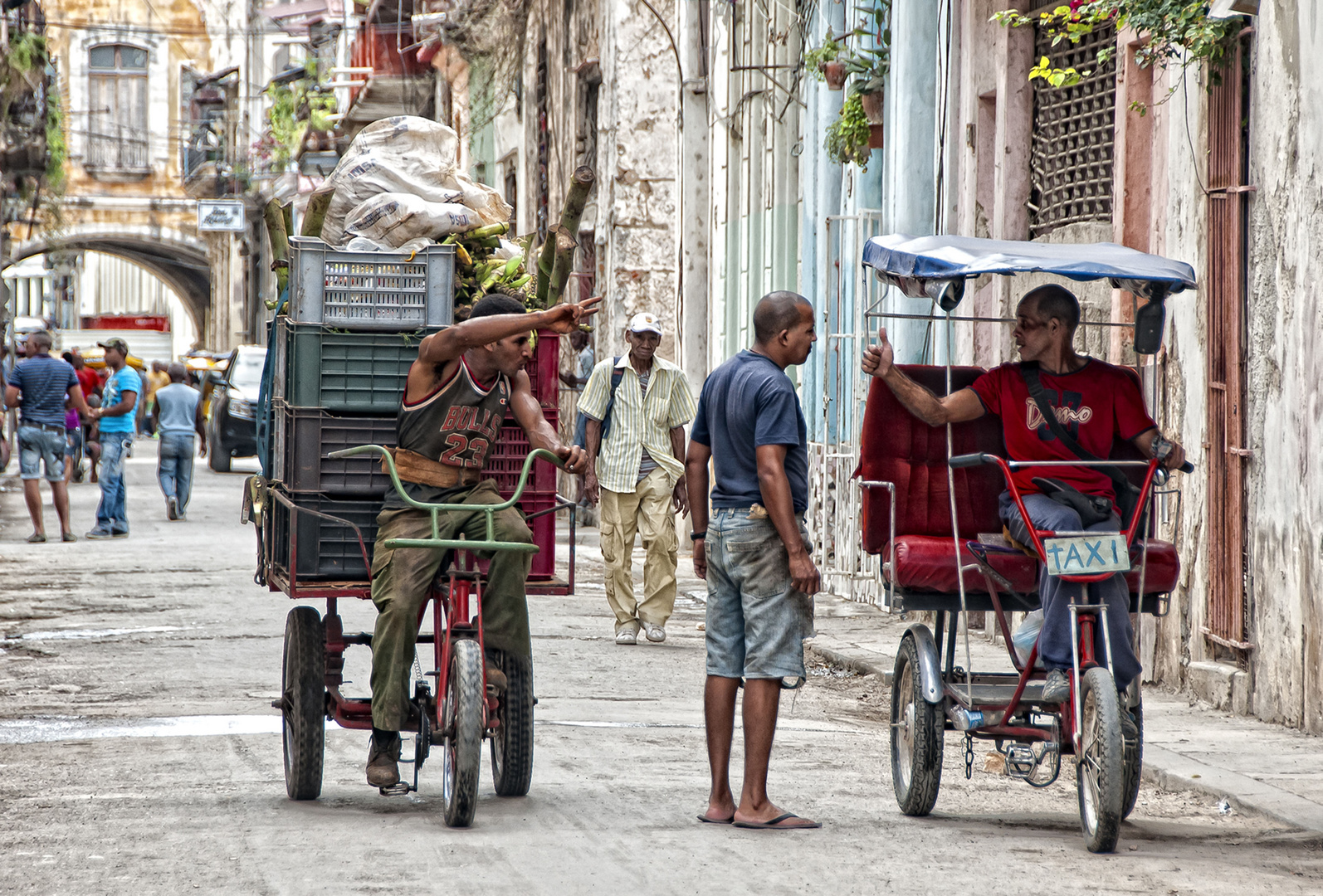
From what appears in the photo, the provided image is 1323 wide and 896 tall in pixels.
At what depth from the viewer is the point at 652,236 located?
18.6 meters

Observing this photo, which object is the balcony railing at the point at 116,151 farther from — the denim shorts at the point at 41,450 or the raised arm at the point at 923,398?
the raised arm at the point at 923,398

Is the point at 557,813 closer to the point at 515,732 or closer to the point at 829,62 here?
the point at 515,732

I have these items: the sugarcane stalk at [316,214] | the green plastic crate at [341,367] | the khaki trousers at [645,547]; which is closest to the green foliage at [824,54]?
the khaki trousers at [645,547]

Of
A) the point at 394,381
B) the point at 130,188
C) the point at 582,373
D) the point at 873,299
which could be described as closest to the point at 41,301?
the point at 130,188

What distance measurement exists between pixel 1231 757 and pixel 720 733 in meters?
2.40

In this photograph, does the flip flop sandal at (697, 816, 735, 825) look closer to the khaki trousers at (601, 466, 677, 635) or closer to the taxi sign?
the taxi sign

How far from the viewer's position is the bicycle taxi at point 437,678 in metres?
5.60

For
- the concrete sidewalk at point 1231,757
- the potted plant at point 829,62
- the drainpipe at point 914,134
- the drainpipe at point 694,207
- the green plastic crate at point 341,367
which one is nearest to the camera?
the green plastic crate at point 341,367

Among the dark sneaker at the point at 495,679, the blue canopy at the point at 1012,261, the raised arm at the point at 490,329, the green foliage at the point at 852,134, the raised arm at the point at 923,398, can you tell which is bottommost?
the dark sneaker at the point at 495,679

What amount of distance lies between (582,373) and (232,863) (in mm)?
14793

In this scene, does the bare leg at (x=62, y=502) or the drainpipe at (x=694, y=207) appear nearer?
the bare leg at (x=62, y=502)

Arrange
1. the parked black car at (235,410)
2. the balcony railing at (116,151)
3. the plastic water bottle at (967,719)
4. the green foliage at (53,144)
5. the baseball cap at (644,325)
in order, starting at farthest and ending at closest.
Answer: the balcony railing at (116,151) < the green foliage at (53,144) < the parked black car at (235,410) < the baseball cap at (644,325) < the plastic water bottle at (967,719)

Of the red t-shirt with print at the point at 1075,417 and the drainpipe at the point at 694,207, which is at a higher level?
the drainpipe at the point at 694,207

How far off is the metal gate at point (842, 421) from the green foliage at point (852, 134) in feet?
1.42
